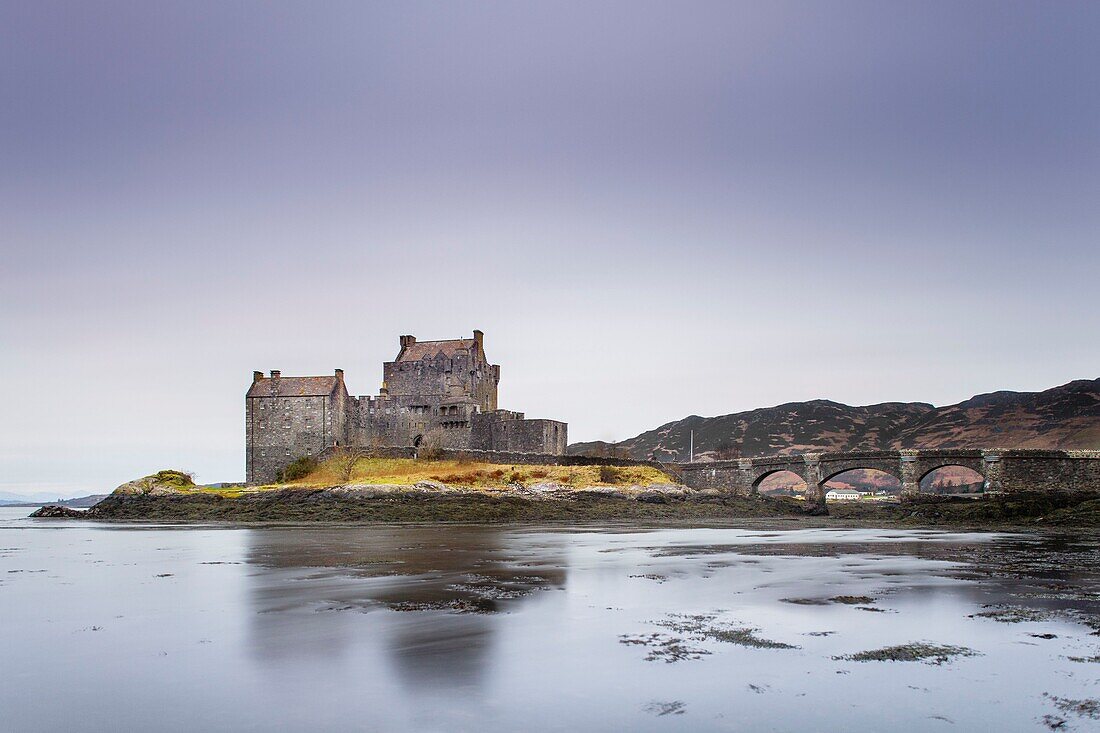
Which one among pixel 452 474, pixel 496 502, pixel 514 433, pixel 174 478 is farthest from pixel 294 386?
pixel 496 502

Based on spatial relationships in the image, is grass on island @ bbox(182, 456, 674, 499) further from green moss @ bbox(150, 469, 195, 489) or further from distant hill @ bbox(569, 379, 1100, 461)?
distant hill @ bbox(569, 379, 1100, 461)

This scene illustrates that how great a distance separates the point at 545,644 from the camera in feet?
34.5

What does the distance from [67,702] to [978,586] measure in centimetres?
1527

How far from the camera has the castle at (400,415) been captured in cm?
7019

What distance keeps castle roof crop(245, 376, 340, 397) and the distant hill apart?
31548 mm

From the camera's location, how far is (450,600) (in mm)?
14203

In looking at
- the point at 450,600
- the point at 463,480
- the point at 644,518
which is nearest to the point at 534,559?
the point at 450,600

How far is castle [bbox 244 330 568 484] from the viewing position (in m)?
70.2

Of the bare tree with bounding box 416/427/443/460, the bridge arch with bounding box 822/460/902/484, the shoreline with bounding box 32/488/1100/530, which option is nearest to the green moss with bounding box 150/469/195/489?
the shoreline with bounding box 32/488/1100/530

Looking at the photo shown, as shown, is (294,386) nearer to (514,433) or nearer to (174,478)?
(174,478)

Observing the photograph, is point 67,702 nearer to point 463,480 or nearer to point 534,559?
point 534,559

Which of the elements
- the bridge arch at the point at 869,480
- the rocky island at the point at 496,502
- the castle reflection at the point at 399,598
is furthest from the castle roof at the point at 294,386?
the bridge arch at the point at 869,480

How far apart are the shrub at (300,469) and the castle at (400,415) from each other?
3003mm

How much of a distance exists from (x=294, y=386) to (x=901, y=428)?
13899 cm
